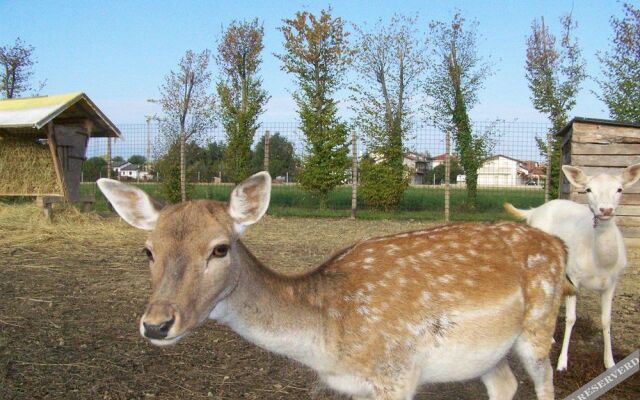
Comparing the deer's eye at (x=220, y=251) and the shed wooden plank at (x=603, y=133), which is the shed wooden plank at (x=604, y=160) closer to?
the shed wooden plank at (x=603, y=133)

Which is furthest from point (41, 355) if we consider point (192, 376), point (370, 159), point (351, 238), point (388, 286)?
point (370, 159)

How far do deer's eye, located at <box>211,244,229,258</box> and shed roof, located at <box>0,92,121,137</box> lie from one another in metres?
10.7

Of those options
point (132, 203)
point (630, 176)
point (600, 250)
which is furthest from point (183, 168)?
point (132, 203)

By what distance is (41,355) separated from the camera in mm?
4945

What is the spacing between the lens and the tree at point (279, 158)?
69.9ft

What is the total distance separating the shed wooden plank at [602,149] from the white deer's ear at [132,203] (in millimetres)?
10952

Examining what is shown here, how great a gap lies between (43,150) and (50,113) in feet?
5.51

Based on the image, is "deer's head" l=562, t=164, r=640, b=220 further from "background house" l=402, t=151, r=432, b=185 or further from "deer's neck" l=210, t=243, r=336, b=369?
"background house" l=402, t=151, r=432, b=185

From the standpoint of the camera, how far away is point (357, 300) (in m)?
3.37

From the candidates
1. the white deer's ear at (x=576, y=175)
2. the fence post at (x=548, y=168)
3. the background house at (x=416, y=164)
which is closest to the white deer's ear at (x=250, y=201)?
the white deer's ear at (x=576, y=175)

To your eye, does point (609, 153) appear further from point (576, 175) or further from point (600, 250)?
point (600, 250)

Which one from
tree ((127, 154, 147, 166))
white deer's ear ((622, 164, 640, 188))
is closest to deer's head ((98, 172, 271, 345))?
white deer's ear ((622, 164, 640, 188))

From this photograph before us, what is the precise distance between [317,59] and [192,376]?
62.6 feet

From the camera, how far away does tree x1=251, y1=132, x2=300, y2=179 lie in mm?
21312
